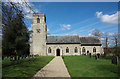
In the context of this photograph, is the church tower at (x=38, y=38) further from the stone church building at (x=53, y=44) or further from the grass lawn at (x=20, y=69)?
the grass lawn at (x=20, y=69)

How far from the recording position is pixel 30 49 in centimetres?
3000

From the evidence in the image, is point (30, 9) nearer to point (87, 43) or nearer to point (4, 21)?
point (4, 21)

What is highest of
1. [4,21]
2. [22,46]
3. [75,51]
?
[4,21]

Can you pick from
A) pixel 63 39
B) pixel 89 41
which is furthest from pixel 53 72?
pixel 89 41

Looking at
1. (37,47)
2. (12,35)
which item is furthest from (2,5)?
(37,47)

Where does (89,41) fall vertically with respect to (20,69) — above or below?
above

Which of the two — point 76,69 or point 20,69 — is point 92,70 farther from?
point 20,69

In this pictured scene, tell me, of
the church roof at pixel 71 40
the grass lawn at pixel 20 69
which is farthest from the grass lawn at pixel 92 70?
the church roof at pixel 71 40

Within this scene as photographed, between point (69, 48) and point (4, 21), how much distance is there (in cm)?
2641

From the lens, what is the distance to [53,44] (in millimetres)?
30688

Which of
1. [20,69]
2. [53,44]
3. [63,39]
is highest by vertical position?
[63,39]

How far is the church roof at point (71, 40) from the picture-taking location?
30.8 meters

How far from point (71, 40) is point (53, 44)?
20.9ft

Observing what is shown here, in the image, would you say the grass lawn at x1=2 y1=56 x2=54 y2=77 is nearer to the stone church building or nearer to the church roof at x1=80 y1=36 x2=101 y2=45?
the stone church building
